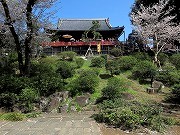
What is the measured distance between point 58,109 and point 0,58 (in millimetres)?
9404

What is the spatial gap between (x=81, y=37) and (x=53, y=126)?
1379 inches

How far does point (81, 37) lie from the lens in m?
45.9

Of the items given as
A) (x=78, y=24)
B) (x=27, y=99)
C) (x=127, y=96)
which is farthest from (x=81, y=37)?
(x=27, y=99)

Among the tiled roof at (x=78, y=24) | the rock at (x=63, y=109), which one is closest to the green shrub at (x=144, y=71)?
the rock at (x=63, y=109)

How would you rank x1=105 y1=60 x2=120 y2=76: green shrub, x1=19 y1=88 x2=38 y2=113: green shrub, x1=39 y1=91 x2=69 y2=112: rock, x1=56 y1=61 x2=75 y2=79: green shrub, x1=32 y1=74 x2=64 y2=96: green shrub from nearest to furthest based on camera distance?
x1=19 y1=88 x2=38 y2=113: green shrub < x1=39 y1=91 x2=69 y2=112: rock < x1=32 y1=74 x2=64 y2=96: green shrub < x1=56 y1=61 x2=75 y2=79: green shrub < x1=105 y1=60 x2=120 y2=76: green shrub

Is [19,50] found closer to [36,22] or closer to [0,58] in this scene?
[36,22]

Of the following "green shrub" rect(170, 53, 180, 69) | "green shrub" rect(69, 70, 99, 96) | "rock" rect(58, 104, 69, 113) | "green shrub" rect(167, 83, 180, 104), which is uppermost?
"green shrub" rect(170, 53, 180, 69)

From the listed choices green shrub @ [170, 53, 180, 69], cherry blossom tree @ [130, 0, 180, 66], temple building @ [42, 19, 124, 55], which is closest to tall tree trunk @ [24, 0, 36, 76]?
green shrub @ [170, 53, 180, 69]

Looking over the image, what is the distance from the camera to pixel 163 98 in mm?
18391

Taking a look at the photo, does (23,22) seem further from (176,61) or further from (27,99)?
(176,61)

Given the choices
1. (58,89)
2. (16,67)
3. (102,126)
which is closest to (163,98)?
(58,89)

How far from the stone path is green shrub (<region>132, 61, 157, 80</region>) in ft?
31.5

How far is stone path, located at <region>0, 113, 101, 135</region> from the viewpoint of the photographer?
10641mm

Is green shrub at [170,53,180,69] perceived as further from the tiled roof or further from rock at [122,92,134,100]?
the tiled roof
